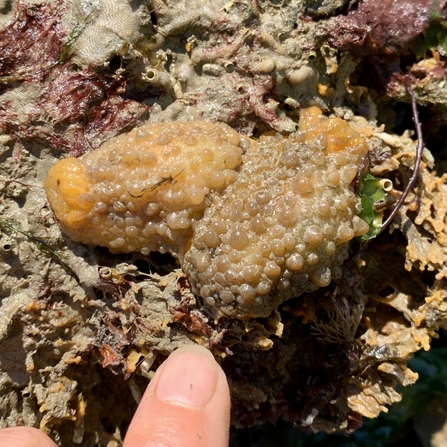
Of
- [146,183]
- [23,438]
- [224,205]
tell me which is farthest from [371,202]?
[23,438]

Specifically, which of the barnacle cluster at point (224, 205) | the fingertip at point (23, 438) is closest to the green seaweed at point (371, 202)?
the barnacle cluster at point (224, 205)

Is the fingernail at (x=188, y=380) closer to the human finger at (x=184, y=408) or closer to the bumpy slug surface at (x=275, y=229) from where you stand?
the human finger at (x=184, y=408)

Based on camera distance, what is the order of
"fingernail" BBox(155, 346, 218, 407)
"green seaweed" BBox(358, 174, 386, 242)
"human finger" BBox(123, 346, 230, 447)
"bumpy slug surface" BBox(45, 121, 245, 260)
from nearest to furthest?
"human finger" BBox(123, 346, 230, 447) → "fingernail" BBox(155, 346, 218, 407) → "bumpy slug surface" BBox(45, 121, 245, 260) → "green seaweed" BBox(358, 174, 386, 242)

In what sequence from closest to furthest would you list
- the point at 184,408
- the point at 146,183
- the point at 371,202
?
1. the point at 184,408
2. the point at 146,183
3. the point at 371,202

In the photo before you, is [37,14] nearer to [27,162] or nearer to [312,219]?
[27,162]

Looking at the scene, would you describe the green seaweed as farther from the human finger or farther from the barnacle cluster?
the human finger

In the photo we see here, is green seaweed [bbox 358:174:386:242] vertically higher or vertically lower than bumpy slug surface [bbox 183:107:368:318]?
lower

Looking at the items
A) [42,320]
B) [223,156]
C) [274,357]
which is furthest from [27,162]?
[274,357]

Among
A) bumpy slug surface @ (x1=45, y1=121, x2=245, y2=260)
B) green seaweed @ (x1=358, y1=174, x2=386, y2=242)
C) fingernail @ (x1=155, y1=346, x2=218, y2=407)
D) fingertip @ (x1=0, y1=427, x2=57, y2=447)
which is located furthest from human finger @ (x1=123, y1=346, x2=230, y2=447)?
green seaweed @ (x1=358, y1=174, x2=386, y2=242)

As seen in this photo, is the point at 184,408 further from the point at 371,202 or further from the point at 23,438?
the point at 371,202
